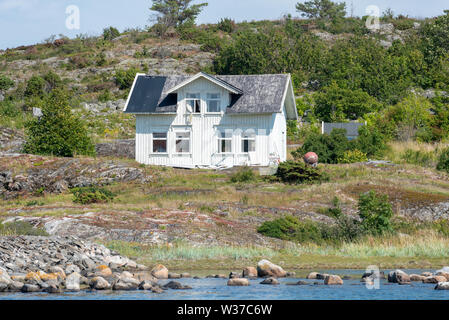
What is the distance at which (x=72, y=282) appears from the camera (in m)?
19.2

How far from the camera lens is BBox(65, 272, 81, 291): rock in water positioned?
18969 mm

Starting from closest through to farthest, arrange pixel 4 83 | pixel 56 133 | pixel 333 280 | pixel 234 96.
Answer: pixel 333 280, pixel 56 133, pixel 234 96, pixel 4 83

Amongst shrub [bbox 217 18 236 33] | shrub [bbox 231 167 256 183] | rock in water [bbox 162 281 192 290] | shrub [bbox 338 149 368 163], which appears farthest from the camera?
shrub [bbox 217 18 236 33]

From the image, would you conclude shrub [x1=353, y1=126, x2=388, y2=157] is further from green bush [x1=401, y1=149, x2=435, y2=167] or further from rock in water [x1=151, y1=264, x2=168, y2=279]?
rock in water [x1=151, y1=264, x2=168, y2=279]

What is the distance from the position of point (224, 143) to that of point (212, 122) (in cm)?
185

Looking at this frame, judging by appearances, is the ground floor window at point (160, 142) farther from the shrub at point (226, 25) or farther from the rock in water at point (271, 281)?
the shrub at point (226, 25)

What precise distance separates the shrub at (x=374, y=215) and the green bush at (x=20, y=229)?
43.8ft

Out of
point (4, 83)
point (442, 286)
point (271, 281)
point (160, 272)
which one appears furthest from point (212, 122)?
point (4, 83)

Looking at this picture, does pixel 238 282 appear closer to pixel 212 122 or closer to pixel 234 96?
pixel 212 122

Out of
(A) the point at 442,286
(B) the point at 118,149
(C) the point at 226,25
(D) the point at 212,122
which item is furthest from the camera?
(C) the point at 226,25

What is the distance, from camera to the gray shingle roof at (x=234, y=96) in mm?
52969

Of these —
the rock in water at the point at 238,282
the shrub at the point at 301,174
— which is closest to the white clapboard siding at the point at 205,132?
the shrub at the point at 301,174

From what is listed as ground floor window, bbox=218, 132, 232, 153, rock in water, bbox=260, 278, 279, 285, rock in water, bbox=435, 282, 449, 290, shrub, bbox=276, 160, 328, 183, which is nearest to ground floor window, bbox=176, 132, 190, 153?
ground floor window, bbox=218, 132, 232, 153

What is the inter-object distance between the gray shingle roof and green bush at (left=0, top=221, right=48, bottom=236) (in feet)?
86.0
